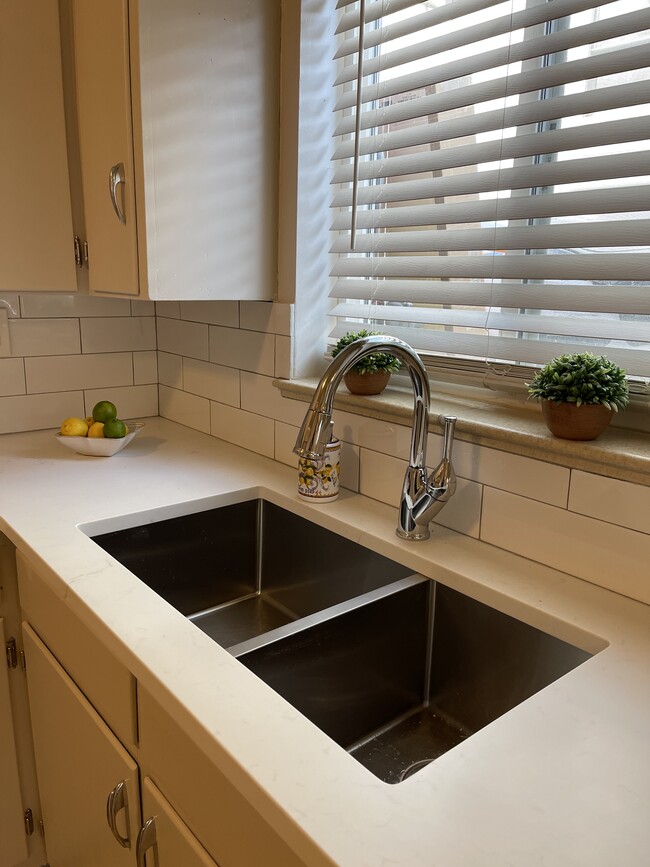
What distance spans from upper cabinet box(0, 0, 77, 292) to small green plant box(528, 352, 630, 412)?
3.91ft

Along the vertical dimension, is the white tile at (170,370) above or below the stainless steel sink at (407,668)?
above

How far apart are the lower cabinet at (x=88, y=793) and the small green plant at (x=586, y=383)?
78 centimetres

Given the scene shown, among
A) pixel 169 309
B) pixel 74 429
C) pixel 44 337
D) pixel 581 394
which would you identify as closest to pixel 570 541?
pixel 581 394

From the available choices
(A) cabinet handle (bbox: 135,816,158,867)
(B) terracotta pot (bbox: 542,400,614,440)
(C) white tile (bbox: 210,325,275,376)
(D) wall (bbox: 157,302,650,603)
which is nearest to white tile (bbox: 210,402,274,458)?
(D) wall (bbox: 157,302,650,603)

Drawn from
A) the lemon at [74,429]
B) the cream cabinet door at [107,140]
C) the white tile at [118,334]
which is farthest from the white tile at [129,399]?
the cream cabinet door at [107,140]

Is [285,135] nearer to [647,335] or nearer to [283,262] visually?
[283,262]

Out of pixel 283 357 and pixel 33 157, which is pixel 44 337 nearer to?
pixel 33 157

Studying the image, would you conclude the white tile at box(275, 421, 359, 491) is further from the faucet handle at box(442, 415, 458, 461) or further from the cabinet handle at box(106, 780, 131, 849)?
the cabinet handle at box(106, 780, 131, 849)

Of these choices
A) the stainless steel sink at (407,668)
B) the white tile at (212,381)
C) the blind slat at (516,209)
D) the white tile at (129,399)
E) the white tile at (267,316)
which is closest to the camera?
the stainless steel sink at (407,668)

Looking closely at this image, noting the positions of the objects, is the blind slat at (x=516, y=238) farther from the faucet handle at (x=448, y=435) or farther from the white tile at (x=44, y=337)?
the white tile at (x=44, y=337)

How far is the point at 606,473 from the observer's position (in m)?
0.99

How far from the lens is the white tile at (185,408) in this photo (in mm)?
1920

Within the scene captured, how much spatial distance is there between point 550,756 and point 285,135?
1.34m

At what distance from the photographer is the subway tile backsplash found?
102 cm
